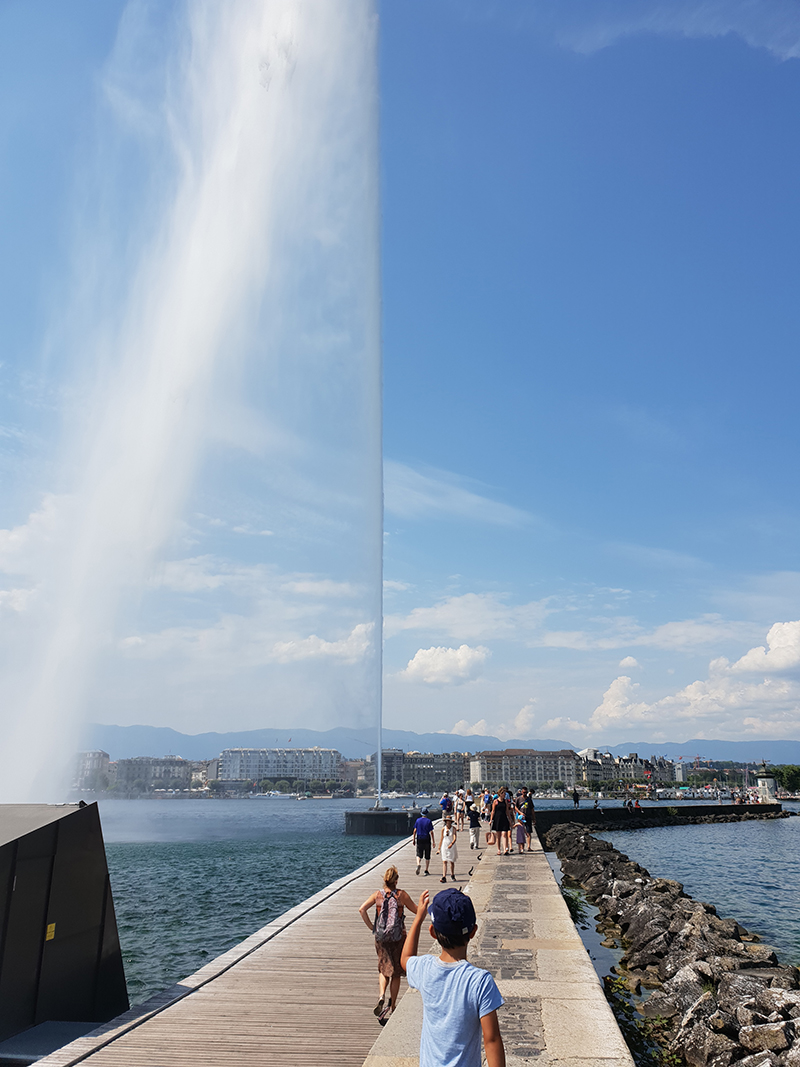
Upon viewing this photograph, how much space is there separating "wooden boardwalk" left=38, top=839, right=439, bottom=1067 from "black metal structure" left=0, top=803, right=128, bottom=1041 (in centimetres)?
132

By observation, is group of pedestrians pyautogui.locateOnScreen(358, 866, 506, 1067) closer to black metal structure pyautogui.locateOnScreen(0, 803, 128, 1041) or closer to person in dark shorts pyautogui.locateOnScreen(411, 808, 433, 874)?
black metal structure pyautogui.locateOnScreen(0, 803, 128, 1041)

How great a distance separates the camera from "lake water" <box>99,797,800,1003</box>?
1916 centimetres

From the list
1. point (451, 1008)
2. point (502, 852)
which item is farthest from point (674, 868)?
point (451, 1008)

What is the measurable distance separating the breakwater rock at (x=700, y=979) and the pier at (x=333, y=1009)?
1.83 metres

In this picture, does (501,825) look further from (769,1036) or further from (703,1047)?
(769,1036)

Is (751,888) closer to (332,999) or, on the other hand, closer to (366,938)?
(366,938)

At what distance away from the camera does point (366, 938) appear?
42.1ft

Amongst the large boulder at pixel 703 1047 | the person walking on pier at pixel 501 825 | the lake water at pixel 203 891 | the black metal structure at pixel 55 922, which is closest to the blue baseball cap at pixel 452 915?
the black metal structure at pixel 55 922

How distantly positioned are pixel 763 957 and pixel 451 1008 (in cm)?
1415

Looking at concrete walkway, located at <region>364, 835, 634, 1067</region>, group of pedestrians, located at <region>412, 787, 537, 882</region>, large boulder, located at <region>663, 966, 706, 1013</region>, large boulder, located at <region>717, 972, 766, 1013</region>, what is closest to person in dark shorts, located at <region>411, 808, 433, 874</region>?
group of pedestrians, located at <region>412, 787, 537, 882</region>

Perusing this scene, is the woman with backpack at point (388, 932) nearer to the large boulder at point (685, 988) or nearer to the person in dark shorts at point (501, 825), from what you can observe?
the large boulder at point (685, 988)

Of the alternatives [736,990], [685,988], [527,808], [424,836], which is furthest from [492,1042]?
[527,808]

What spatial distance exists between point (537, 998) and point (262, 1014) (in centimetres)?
335

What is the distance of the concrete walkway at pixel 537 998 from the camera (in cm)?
660
